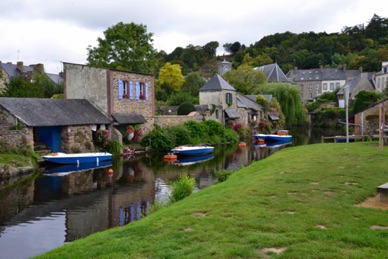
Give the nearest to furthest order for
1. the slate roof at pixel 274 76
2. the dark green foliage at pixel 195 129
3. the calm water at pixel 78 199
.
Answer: the calm water at pixel 78 199
the dark green foliage at pixel 195 129
the slate roof at pixel 274 76

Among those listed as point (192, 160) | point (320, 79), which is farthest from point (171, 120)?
point (320, 79)

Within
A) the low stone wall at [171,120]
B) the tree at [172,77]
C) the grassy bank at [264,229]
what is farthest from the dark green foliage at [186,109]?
the grassy bank at [264,229]

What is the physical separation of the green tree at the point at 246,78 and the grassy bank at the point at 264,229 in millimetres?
47349

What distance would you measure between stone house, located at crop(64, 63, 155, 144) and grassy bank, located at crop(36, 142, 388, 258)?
20.6 meters

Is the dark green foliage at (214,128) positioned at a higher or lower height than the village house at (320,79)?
lower

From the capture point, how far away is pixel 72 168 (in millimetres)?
22844

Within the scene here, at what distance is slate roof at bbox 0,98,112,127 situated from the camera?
23.3 meters

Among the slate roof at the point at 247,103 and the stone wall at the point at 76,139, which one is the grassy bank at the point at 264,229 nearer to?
the stone wall at the point at 76,139

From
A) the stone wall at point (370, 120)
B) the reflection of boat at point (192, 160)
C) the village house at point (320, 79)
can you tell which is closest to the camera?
the reflection of boat at point (192, 160)

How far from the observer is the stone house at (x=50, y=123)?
22578mm

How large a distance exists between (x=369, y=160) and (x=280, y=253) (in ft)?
33.5

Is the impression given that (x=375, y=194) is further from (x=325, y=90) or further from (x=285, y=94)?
(x=325, y=90)

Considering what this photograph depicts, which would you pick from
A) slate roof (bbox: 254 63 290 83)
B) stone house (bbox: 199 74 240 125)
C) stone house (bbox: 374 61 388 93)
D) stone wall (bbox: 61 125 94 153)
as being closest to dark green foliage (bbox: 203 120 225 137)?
stone house (bbox: 199 74 240 125)

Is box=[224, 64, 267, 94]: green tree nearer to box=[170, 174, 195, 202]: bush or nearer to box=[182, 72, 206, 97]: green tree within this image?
box=[182, 72, 206, 97]: green tree
